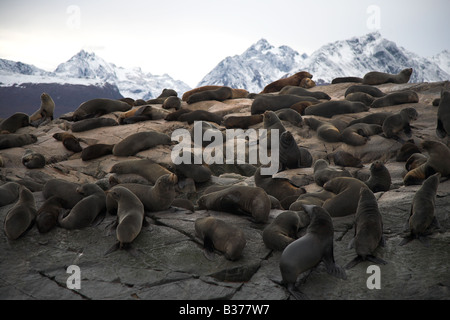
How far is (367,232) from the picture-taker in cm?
482

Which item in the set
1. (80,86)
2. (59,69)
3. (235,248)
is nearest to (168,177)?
(235,248)

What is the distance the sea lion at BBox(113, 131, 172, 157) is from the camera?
399 inches

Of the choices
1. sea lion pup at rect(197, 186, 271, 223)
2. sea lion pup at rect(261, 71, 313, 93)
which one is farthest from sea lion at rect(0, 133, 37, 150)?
sea lion pup at rect(261, 71, 313, 93)

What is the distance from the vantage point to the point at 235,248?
15.7 feet

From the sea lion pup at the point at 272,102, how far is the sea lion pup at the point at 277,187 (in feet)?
19.3

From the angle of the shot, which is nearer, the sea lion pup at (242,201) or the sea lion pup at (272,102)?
the sea lion pup at (242,201)

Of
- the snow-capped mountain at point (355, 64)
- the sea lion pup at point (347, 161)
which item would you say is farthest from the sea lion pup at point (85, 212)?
the snow-capped mountain at point (355, 64)

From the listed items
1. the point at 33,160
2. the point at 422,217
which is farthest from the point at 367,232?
the point at 33,160

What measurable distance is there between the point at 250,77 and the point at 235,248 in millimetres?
194533

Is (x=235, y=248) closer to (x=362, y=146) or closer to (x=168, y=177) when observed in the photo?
(x=168, y=177)

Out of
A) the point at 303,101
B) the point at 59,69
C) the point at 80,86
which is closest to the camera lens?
the point at 303,101

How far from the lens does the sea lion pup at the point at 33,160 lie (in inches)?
387

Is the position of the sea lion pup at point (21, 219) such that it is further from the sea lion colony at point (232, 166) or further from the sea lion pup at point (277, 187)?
the sea lion pup at point (277, 187)

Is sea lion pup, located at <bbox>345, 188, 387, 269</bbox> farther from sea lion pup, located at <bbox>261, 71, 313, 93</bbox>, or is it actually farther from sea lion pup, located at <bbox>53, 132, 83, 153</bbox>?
sea lion pup, located at <bbox>261, 71, 313, 93</bbox>
